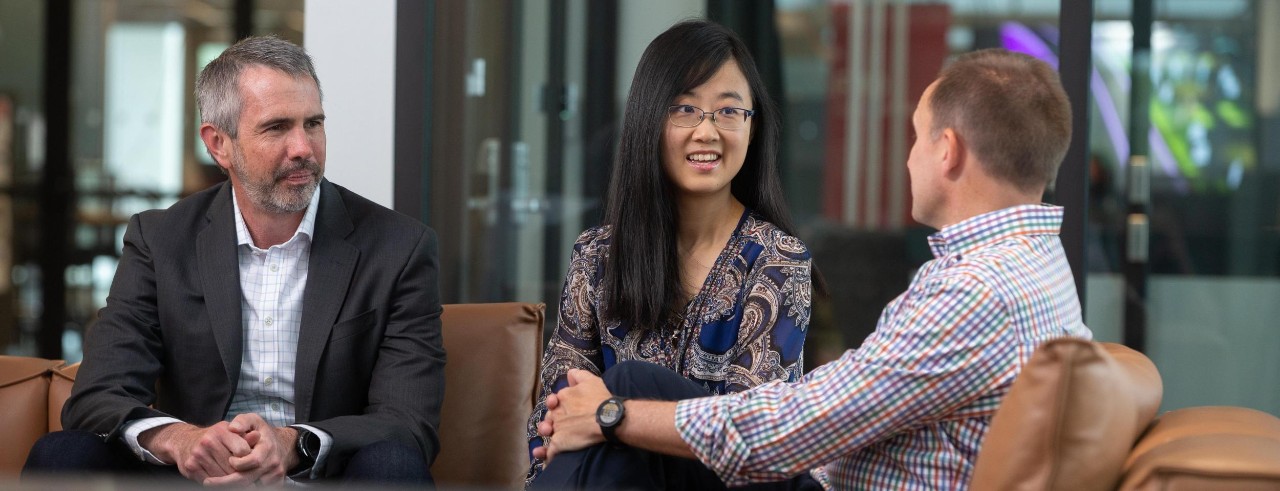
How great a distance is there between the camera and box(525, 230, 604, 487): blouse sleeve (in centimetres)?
234

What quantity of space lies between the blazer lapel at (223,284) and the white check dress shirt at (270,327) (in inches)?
1.3

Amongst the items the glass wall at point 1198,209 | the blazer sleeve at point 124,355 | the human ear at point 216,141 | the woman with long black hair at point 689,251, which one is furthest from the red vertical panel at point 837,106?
the blazer sleeve at point 124,355

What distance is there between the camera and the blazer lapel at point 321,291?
225 centimetres

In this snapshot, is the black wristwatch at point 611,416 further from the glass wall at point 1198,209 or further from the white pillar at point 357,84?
the glass wall at point 1198,209

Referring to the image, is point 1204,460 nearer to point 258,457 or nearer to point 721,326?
point 721,326

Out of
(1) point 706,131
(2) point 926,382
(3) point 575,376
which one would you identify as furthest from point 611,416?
(1) point 706,131

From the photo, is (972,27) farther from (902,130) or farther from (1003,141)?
(1003,141)

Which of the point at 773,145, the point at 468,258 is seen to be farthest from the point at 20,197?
the point at 773,145

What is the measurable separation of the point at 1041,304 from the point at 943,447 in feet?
0.75

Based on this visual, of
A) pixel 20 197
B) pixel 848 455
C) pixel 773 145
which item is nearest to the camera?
pixel 848 455

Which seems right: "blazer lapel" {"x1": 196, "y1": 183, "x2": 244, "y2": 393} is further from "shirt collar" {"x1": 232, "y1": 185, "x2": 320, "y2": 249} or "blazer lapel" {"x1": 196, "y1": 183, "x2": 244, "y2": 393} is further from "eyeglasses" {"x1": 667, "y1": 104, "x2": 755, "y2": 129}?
"eyeglasses" {"x1": 667, "y1": 104, "x2": 755, "y2": 129}

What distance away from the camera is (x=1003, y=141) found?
1649mm

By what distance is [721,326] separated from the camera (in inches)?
88.6

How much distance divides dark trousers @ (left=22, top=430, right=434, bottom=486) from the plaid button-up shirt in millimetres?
550
